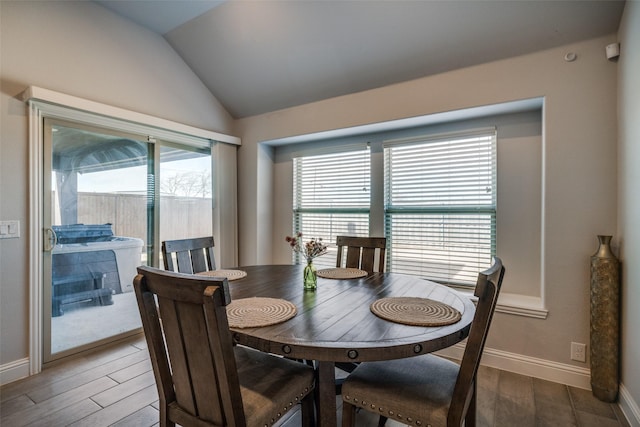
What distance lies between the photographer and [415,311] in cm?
151

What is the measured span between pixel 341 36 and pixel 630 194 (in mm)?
2382

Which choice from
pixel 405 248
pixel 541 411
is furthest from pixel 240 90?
pixel 541 411

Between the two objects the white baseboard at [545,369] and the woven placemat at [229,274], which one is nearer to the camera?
the white baseboard at [545,369]

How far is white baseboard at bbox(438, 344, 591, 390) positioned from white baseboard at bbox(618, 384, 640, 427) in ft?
0.71

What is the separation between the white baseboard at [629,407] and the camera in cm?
179

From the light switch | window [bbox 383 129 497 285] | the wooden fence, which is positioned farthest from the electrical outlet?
the light switch

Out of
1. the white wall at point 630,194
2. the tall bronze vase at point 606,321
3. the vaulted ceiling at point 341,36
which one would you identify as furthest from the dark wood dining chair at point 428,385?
the vaulted ceiling at point 341,36

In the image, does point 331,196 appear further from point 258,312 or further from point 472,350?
point 472,350

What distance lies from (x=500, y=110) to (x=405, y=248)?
153 centimetres

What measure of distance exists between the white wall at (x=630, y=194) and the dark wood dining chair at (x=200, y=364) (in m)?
1.96

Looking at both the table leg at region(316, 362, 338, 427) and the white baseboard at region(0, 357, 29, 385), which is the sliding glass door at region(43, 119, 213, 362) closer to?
the white baseboard at region(0, 357, 29, 385)

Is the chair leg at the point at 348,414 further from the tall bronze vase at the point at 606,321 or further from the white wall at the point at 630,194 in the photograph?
the tall bronze vase at the point at 606,321

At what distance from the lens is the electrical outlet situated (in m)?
2.24

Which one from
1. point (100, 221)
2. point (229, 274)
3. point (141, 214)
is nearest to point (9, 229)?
point (100, 221)
